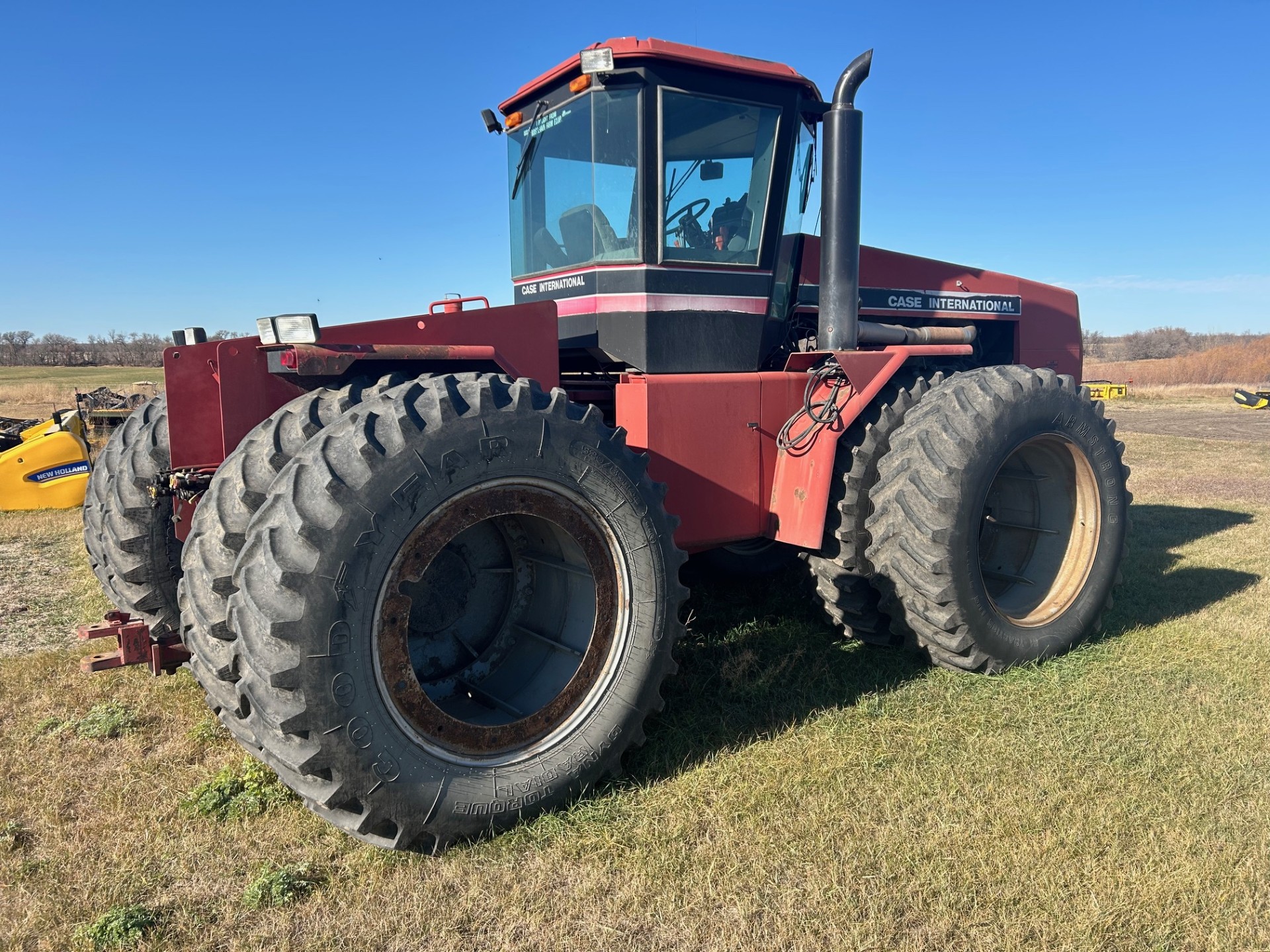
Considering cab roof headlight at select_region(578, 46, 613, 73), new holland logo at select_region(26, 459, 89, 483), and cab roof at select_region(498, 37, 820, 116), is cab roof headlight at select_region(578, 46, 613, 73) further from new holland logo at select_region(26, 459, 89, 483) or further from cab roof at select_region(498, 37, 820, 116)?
new holland logo at select_region(26, 459, 89, 483)

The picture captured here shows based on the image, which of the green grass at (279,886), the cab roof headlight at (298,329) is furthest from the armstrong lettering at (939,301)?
the green grass at (279,886)

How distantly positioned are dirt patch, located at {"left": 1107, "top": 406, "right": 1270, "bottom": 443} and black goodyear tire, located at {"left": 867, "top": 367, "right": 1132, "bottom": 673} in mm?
14359

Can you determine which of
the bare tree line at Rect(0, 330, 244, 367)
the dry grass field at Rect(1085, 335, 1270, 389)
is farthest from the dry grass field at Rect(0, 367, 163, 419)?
the dry grass field at Rect(1085, 335, 1270, 389)

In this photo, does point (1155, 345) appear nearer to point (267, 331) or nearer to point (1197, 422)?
A: point (1197, 422)

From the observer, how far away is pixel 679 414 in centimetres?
426

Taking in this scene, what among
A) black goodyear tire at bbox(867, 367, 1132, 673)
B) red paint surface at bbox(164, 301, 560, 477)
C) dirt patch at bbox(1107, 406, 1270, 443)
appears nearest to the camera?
red paint surface at bbox(164, 301, 560, 477)

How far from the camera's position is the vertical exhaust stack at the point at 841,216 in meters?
4.77

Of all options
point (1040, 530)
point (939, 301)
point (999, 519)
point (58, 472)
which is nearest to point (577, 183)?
point (939, 301)

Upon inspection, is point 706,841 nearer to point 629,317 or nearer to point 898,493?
point 898,493

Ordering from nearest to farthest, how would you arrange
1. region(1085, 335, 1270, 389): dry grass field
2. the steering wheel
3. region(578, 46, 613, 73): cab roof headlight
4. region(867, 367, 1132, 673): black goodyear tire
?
region(578, 46, 613, 73): cab roof headlight
region(867, 367, 1132, 673): black goodyear tire
the steering wheel
region(1085, 335, 1270, 389): dry grass field

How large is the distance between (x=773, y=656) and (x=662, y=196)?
246 cm

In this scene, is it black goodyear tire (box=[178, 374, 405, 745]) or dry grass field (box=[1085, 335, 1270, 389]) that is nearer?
black goodyear tire (box=[178, 374, 405, 745])

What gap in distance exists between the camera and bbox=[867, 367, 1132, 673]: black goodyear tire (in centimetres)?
432

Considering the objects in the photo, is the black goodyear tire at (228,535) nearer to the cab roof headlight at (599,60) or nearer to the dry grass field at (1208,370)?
the cab roof headlight at (599,60)
